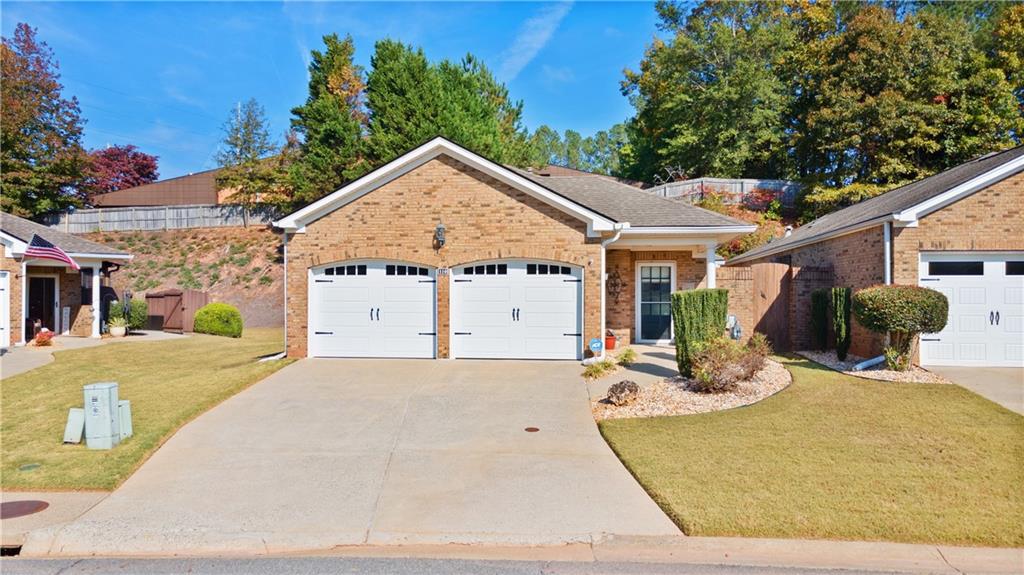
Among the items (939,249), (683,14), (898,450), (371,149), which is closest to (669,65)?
(683,14)

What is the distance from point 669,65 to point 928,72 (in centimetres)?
1370

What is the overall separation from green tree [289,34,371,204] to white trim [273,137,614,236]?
16.6 metres

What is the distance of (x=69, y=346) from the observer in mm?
17594

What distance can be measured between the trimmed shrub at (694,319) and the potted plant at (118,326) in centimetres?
2046

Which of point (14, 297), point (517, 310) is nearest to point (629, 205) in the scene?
point (517, 310)

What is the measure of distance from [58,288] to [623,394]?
21310 millimetres

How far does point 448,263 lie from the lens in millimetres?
13461

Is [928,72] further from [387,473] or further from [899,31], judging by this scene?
[387,473]

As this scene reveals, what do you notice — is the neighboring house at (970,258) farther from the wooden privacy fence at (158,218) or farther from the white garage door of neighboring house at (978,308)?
the wooden privacy fence at (158,218)

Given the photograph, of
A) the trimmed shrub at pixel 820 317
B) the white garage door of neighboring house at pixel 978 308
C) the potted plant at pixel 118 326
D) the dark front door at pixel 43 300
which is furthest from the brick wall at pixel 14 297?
the white garage door of neighboring house at pixel 978 308

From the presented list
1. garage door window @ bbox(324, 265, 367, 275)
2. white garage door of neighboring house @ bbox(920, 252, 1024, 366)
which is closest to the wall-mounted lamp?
garage door window @ bbox(324, 265, 367, 275)

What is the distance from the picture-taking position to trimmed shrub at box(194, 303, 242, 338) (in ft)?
76.1

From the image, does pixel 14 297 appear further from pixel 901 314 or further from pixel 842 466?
pixel 901 314

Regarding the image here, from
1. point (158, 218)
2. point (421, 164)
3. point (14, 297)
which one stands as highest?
point (158, 218)
